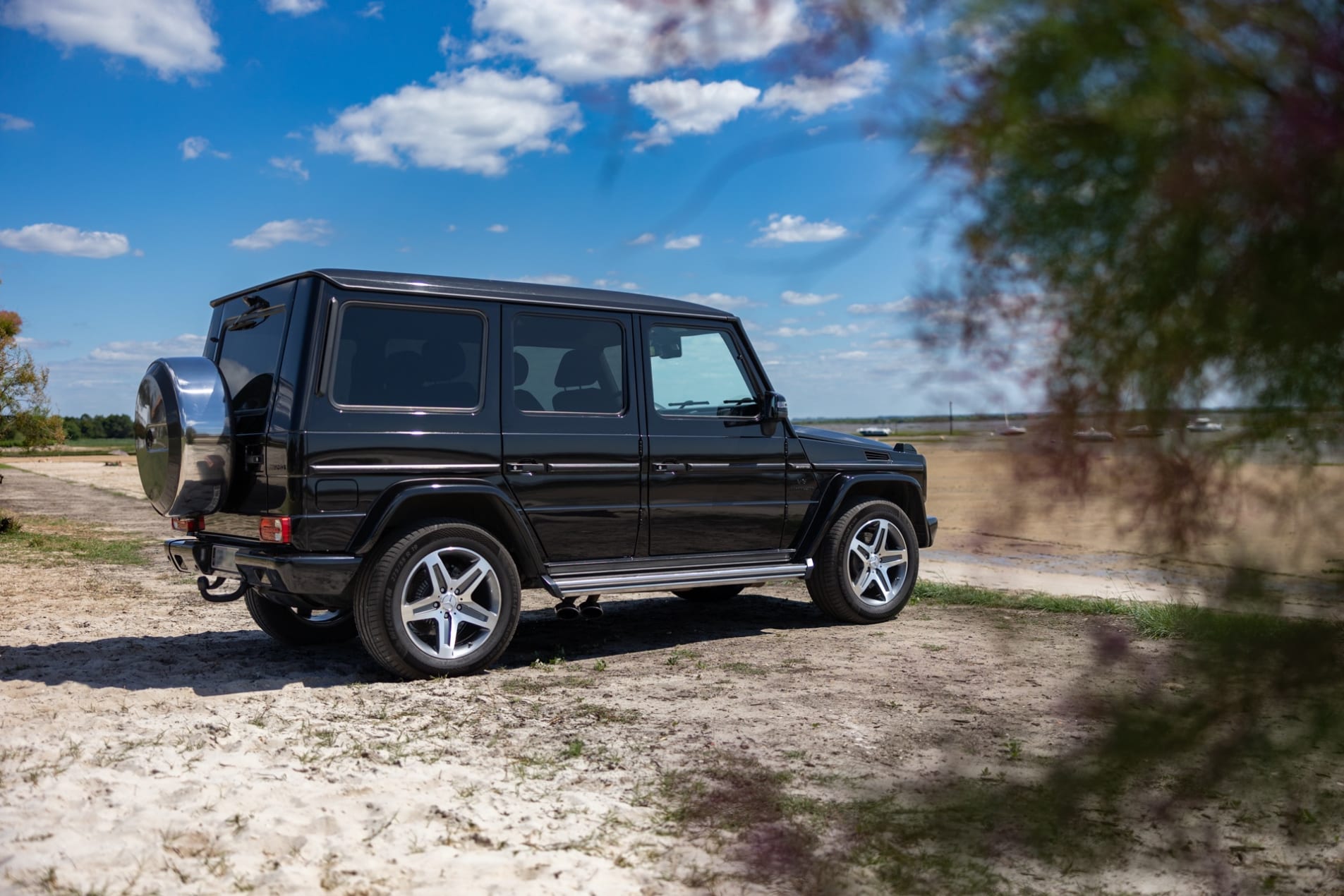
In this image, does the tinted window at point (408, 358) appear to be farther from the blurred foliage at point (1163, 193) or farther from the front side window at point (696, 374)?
the blurred foliage at point (1163, 193)

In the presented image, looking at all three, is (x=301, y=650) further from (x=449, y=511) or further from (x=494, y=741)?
(x=494, y=741)

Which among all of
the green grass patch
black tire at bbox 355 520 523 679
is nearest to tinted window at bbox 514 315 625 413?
black tire at bbox 355 520 523 679

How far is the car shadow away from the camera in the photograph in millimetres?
5984

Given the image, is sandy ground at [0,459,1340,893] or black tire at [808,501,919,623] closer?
sandy ground at [0,459,1340,893]

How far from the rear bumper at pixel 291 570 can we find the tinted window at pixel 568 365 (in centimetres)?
139

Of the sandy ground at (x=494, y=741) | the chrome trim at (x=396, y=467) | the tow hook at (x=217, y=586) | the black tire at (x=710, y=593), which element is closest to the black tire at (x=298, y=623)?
the sandy ground at (x=494, y=741)

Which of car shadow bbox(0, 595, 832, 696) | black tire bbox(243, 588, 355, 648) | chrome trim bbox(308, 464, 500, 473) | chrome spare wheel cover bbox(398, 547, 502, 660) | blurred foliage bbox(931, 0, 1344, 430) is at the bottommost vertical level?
car shadow bbox(0, 595, 832, 696)

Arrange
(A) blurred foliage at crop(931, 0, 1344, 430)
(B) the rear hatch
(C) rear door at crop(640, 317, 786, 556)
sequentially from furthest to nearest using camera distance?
(C) rear door at crop(640, 317, 786, 556) → (B) the rear hatch → (A) blurred foliage at crop(931, 0, 1344, 430)

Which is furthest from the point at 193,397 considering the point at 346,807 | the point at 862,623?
the point at 862,623

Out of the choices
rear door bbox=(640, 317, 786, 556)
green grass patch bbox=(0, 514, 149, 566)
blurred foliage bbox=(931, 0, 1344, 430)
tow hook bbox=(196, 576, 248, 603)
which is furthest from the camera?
green grass patch bbox=(0, 514, 149, 566)

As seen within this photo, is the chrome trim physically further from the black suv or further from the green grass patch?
the green grass patch

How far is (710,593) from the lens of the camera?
9.24m

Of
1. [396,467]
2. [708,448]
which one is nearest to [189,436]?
[396,467]

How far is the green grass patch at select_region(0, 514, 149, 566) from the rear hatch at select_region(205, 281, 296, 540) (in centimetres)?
643
